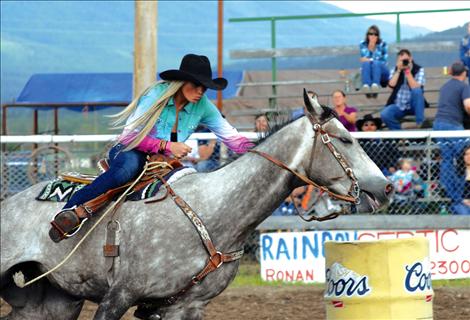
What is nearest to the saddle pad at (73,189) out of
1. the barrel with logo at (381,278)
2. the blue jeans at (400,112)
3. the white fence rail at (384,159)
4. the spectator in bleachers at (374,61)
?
the barrel with logo at (381,278)

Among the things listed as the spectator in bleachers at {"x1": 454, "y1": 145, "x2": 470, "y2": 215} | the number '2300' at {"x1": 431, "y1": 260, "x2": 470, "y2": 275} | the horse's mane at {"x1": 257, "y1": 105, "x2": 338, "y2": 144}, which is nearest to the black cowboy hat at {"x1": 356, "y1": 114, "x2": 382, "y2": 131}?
the spectator in bleachers at {"x1": 454, "y1": 145, "x2": 470, "y2": 215}

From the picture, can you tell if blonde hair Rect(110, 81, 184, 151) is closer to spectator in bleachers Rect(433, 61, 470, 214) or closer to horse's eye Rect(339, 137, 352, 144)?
horse's eye Rect(339, 137, 352, 144)

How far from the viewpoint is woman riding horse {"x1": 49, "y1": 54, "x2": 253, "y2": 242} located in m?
6.95

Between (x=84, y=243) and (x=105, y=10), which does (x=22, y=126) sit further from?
(x=105, y=10)

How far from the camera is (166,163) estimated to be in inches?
280

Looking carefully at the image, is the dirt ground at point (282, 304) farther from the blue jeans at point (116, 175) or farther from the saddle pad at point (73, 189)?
the blue jeans at point (116, 175)

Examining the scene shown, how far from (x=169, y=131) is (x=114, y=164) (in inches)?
17.0

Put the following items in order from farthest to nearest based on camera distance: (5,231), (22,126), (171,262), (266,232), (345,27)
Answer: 1. (345,27)
2. (22,126)
3. (266,232)
4. (5,231)
5. (171,262)

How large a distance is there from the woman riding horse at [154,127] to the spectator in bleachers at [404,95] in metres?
6.45

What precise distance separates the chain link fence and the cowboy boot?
459cm

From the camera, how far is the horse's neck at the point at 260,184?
22.7 ft

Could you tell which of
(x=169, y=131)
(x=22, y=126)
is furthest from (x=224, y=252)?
(x=22, y=126)

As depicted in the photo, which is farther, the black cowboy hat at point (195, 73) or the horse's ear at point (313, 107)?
the black cowboy hat at point (195, 73)

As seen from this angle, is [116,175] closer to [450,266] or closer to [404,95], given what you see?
[450,266]
